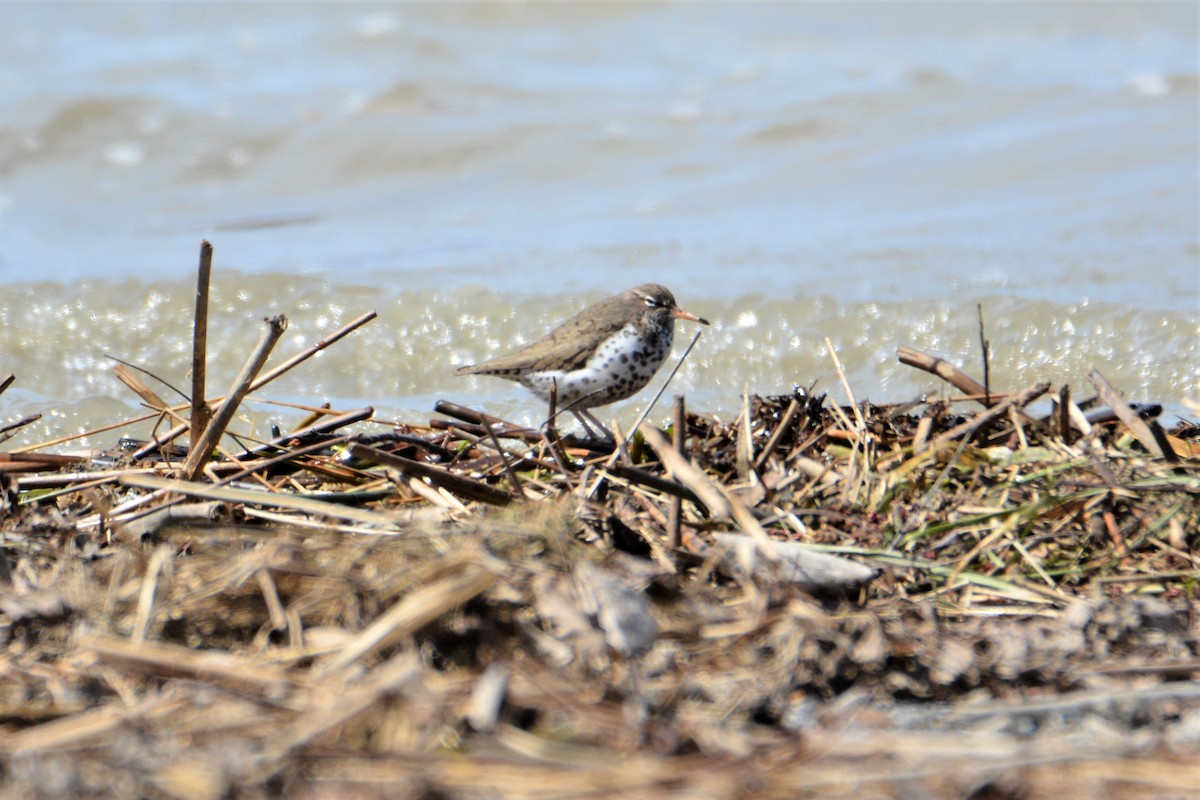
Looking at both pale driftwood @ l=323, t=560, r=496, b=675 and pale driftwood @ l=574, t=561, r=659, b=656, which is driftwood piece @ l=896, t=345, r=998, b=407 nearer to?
pale driftwood @ l=574, t=561, r=659, b=656

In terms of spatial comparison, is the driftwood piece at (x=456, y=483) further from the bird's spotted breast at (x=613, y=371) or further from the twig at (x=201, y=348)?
the bird's spotted breast at (x=613, y=371)

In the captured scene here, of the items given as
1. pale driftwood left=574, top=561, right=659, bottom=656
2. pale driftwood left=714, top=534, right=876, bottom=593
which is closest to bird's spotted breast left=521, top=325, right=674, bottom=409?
pale driftwood left=714, top=534, right=876, bottom=593

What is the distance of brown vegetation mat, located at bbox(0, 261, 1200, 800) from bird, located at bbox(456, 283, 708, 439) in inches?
59.5

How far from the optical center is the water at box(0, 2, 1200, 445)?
819 centimetres

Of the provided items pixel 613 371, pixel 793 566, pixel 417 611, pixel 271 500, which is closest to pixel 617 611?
pixel 417 611

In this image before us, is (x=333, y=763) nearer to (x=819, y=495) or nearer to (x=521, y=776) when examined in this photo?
(x=521, y=776)

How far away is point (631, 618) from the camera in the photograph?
2.54 metres

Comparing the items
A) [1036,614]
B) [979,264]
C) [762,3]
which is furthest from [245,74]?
[1036,614]

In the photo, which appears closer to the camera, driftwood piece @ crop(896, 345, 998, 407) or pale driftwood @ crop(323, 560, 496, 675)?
pale driftwood @ crop(323, 560, 496, 675)

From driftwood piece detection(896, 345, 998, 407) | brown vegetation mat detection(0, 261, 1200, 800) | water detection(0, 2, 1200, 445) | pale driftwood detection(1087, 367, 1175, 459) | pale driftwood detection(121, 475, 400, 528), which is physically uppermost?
water detection(0, 2, 1200, 445)

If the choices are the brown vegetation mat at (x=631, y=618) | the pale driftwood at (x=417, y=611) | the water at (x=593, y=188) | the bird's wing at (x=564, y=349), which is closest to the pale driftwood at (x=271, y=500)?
Answer: the brown vegetation mat at (x=631, y=618)

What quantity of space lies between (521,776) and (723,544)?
0.95 meters

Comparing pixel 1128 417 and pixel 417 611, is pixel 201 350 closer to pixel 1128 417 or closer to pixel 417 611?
pixel 417 611

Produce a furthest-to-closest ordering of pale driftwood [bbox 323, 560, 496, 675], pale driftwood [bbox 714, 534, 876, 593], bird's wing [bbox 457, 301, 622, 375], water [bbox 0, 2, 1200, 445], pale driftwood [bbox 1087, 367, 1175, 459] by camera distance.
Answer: water [bbox 0, 2, 1200, 445] < bird's wing [bbox 457, 301, 622, 375] < pale driftwood [bbox 1087, 367, 1175, 459] < pale driftwood [bbox 714, 534, 876, 593] < pale driftwood [bbox 323, 560, 496, 675]
